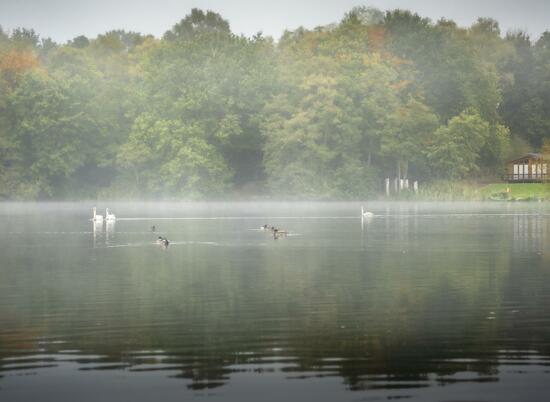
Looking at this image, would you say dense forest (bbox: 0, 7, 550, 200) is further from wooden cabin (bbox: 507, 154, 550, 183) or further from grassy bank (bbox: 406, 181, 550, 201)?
grassy bank (bbox: 406, 181, 550, 201)

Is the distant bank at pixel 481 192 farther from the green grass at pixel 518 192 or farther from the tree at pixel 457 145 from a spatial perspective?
the tree at pixel 457 145

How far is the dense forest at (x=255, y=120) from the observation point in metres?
123

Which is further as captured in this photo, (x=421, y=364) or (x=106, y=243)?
(x=106, y=243)

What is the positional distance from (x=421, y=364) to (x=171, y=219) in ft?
203

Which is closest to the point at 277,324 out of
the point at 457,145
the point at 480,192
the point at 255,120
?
the point at 480,192

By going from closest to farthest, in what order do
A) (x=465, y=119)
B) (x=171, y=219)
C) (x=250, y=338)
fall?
(x=250, y=338), (x=171, y=219), (x=465, y=119)

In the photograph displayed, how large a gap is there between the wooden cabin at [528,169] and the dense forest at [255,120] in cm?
180

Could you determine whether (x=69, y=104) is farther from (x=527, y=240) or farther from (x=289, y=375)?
(x=289, y=375)

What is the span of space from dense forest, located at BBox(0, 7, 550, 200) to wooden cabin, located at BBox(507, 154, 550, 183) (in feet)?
5.90

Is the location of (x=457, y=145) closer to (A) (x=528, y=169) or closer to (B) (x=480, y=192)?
(B) (x=480, y=192)

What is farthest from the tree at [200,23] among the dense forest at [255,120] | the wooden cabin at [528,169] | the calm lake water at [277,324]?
the calm lake water at [277,324]

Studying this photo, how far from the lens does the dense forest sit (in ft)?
403

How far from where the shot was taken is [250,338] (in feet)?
66.6

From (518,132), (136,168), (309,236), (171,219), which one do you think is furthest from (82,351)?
(518,132)
